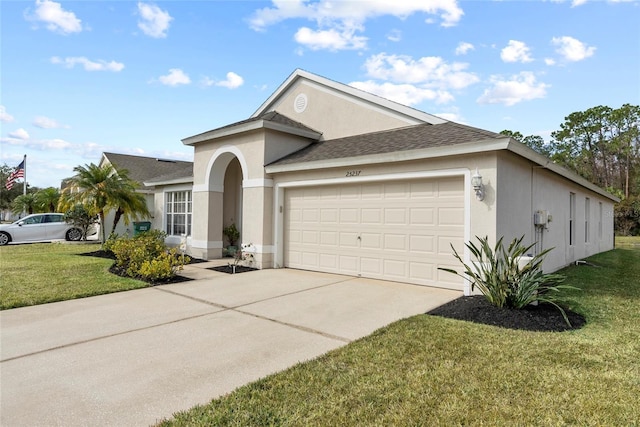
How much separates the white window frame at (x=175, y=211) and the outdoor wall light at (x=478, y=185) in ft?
33.8

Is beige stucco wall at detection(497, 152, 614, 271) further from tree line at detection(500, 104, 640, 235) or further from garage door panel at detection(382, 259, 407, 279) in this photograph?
tree line at detection(500, 104, 640, 235)

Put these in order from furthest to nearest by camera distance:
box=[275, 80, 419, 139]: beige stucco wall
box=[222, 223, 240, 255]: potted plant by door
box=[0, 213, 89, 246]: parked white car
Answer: box=[0, 213, 89, 246]: parked white car → box=[222, 223, 240, 255]: potted plant by door → box=[275, 80, 419, 139]: beige stucco wall

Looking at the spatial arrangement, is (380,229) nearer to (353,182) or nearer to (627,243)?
(353,182)

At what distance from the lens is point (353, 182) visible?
9.26 m

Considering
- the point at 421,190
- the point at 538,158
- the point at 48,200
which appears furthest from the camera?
the point at 48,200

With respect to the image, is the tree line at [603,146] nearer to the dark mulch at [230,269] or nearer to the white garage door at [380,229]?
the white garage door at [380,229]

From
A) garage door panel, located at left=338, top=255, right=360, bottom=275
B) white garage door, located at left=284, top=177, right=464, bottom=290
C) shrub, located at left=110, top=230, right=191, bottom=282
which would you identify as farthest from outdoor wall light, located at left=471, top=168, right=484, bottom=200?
shrub, located at left=110, top=230, right=191, bottom=282

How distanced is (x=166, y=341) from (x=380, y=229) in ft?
18.3

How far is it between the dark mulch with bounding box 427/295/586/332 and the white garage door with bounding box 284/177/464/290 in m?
1.79

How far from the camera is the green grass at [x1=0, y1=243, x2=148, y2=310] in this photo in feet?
23.0

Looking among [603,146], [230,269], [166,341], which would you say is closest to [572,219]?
[230,269]

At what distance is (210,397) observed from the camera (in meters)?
3.24

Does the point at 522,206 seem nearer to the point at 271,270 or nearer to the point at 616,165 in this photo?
the point at 271,270

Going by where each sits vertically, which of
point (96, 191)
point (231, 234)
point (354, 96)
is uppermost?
point (354, 96)
